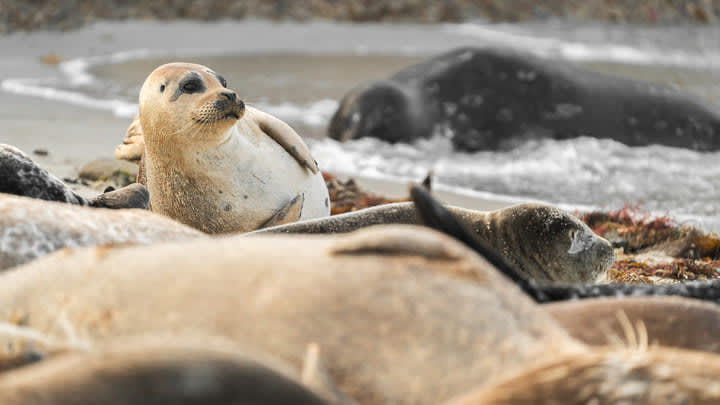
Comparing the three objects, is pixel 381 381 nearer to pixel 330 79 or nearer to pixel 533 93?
pixel 533 93

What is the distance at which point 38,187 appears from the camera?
2.62 meters

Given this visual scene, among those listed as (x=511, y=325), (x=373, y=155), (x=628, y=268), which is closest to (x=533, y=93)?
(x=373, y=155)

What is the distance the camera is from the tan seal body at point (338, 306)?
131 cm

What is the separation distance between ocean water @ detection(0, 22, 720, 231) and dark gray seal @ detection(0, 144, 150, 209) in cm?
431

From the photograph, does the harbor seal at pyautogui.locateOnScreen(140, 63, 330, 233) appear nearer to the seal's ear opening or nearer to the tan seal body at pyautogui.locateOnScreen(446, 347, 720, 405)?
the seal's ear opening

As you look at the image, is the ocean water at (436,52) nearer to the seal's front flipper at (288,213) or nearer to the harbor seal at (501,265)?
the seal's front flipper at (288,213)

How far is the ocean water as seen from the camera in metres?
7.20

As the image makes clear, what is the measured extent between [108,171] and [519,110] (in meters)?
4.38

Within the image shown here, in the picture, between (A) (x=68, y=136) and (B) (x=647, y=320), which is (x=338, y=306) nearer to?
(B) (x=647, y=320)

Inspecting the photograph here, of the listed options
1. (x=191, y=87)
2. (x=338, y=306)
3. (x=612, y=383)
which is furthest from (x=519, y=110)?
(x=612, y=383)

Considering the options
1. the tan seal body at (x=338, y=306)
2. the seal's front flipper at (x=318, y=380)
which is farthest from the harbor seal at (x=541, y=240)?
the seal's front flipper at (x=318, y=380)

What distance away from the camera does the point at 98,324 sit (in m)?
1.41

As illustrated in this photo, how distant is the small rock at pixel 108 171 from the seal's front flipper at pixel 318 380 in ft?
15.5

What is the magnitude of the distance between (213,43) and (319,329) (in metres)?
19.5
